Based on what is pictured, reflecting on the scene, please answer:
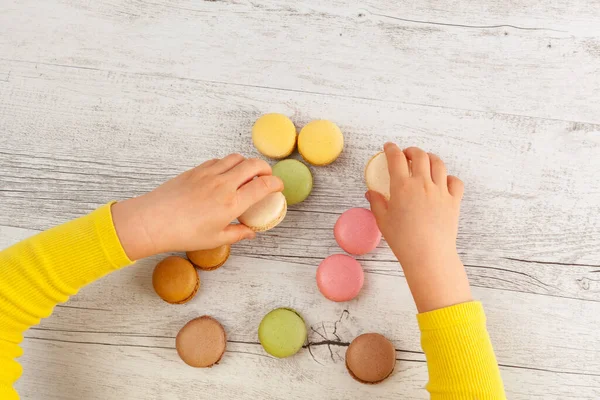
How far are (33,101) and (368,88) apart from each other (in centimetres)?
62

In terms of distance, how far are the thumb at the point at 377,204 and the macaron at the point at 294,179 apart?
0.11m

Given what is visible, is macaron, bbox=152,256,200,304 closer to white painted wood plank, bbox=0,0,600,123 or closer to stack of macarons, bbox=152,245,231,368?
stack of macarons, bbox=152,245,231,368

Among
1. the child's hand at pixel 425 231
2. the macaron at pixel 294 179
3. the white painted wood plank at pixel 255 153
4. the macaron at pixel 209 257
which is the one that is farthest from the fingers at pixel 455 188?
the macaron at pixel 209 257

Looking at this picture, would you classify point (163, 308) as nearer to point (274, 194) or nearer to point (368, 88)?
point (274, 194)

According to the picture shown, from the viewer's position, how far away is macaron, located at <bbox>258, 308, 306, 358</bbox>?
0.88m

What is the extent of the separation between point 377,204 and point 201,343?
0.36 metres

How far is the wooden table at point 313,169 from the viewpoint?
91 centimetres

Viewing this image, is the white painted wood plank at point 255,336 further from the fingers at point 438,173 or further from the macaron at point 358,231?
the fingers at point 438,173

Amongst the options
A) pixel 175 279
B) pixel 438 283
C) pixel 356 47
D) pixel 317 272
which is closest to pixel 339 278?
pixel 317 272

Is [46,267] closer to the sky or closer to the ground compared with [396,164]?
closer to the ground

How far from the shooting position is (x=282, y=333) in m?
0.88

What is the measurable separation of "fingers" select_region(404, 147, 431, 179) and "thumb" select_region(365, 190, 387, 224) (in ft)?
0.21

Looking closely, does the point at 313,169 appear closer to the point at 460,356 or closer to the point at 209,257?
the point at 209,257

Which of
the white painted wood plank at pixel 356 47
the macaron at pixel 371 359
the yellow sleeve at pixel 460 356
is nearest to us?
the yellow sleeve at pixel 460 356
